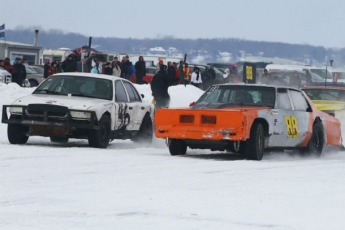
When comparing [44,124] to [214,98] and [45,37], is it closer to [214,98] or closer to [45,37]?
[214,98]

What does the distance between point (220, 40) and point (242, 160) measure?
116 m

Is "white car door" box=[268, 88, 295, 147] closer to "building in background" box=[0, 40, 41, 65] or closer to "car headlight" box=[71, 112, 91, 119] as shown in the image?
"car headlight" box=[71, 112, 91, 119]

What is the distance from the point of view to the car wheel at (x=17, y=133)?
57.3 feet

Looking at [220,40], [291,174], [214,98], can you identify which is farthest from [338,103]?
[220,40]

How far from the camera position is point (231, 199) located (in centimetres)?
1034

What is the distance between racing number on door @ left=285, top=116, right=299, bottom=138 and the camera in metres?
17.2

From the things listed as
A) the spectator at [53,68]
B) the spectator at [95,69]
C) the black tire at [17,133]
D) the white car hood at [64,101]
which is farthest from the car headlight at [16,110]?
the spectator at [53,68]

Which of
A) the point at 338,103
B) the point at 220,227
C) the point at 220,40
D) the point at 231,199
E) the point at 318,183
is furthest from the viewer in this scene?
the point at 220,40

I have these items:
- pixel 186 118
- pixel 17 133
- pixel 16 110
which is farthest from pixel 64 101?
pixel 186 118

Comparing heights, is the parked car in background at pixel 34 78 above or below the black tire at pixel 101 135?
below

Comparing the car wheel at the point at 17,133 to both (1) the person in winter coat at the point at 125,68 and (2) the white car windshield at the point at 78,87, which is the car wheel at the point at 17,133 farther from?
(1) the person in winter coat at the point at 125,68

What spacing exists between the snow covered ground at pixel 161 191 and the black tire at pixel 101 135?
69cm

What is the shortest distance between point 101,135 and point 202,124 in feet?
7.67

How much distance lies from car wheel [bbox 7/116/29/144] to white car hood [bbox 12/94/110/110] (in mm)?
420
